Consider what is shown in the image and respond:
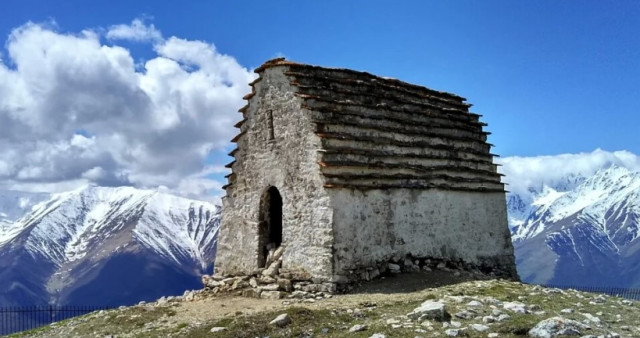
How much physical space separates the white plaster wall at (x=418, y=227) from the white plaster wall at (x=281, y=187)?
69cm

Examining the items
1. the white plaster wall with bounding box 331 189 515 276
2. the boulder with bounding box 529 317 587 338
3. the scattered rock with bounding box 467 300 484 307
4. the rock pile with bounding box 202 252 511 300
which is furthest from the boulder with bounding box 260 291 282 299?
the boulder with bounding box 529 317 587 338

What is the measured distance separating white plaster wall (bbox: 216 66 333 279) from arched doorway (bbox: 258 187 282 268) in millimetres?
204

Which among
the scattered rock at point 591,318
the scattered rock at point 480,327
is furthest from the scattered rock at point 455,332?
the scattered rock at point 591,318

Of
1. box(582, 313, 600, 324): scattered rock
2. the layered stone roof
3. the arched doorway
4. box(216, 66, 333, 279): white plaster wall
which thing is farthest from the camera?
the arched doorway

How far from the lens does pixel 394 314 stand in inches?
615

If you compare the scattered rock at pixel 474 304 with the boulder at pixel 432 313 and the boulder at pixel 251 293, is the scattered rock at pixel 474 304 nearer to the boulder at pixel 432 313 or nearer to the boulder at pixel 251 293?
the boulder at pixel 432 313

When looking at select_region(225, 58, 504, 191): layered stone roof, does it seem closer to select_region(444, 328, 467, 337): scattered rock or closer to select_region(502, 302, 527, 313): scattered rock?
select_region(502, 302, 527, 313): scattered rock

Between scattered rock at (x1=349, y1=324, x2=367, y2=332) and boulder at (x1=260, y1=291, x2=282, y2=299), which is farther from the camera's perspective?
boulder at (x1=260, y1=291, x2=282, y2=299)

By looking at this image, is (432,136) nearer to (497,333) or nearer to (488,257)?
(488,257)

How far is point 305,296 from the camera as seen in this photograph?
778 inches

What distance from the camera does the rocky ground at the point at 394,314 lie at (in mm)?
13992

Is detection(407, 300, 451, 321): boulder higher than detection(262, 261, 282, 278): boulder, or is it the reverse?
detection(262, 261, 282, 278): boulder

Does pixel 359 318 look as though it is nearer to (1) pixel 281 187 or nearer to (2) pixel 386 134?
(1) pixel 281 187

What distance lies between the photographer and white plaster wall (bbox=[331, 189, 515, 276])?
20.4m
